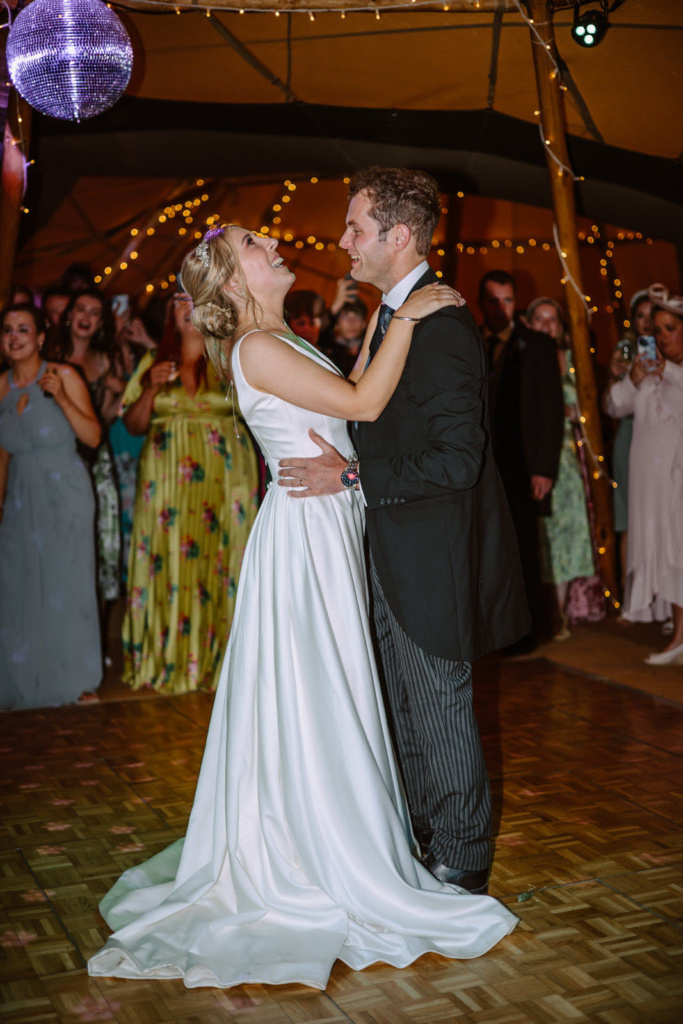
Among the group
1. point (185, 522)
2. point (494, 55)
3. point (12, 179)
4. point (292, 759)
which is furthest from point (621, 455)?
point (292, 759)

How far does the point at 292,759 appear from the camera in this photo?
7.26ft

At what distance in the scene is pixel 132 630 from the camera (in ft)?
15.0

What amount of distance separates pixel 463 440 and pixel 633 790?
156 centimetres

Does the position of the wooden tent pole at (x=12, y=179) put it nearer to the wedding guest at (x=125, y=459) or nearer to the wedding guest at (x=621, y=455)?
the wedding guest at (x=125, y=459)

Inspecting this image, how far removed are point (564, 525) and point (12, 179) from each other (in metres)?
3.16

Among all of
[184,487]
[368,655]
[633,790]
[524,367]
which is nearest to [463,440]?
[368,655]

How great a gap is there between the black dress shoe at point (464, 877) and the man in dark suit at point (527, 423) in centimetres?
263

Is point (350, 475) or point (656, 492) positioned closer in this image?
point (350, 475)

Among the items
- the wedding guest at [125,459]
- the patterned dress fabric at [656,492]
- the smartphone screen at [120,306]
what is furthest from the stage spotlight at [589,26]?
the smartphone screen at [120,306]

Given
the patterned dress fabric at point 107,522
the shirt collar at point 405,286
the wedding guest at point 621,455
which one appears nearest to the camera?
the shirt collar at point 405,286

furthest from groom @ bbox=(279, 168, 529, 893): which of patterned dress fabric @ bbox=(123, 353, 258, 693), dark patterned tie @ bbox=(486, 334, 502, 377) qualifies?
dark patterned tie @ bbox=(486, 334, 502, 377)

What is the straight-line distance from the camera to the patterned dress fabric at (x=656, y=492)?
4.93m

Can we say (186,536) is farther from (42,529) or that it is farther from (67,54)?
(67,54)

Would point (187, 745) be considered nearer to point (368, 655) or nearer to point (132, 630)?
point (132, 630)
